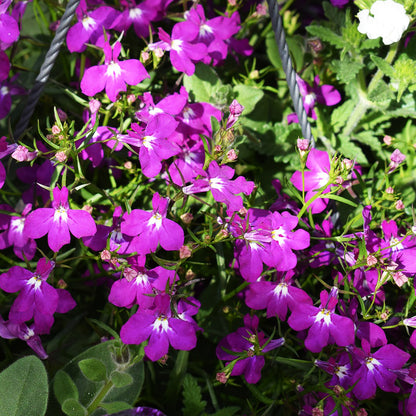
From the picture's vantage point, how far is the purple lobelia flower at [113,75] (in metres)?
0.91

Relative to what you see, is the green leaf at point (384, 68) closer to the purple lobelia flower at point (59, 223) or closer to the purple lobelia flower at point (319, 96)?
the purple lobelia flower at point (319, 96)

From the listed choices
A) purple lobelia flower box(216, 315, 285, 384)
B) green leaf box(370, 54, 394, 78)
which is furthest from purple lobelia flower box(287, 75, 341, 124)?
purple lobelia flower box(216, 315, 285, 384)

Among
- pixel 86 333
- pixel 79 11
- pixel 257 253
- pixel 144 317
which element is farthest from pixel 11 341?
pixel 79 11

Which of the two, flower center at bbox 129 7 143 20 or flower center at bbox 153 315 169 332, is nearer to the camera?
flower center at bbox 153 315 169 332

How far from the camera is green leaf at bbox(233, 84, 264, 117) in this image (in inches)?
41.6

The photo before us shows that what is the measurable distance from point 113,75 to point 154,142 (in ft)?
0.49

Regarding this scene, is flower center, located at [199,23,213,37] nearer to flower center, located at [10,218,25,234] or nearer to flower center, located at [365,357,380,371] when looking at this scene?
flower center, located at [10,218,25,234]

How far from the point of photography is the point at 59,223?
853mm

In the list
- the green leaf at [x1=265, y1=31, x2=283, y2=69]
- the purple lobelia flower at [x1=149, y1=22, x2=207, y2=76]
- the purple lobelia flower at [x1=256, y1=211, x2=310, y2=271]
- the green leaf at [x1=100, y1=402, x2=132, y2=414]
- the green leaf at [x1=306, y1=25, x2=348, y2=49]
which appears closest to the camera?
the green leaf at [x1=100, y1=402, x2=132, y2=414]

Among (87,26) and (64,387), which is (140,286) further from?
(87,26)

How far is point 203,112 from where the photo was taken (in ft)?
3.32

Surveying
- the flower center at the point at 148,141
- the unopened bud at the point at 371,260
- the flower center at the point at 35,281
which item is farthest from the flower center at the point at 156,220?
the unopened bud at the point at 371,260

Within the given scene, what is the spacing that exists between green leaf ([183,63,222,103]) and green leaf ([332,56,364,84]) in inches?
9.0

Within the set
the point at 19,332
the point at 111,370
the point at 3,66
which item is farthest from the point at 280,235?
the point at 3,66
